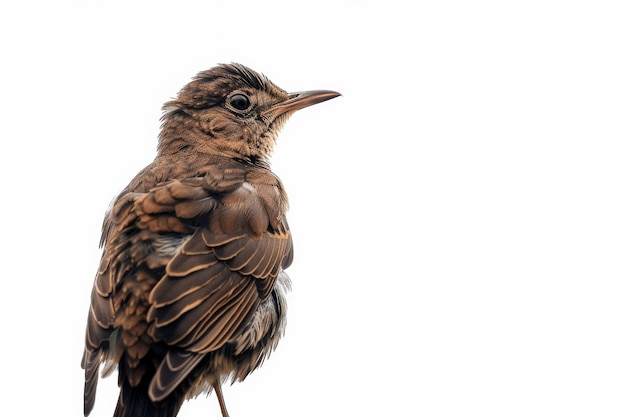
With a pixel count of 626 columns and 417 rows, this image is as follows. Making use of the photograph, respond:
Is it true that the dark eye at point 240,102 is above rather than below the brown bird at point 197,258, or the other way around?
above

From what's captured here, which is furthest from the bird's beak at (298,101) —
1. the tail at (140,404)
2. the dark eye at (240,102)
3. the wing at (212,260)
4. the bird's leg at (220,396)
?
the tail at (140,404)

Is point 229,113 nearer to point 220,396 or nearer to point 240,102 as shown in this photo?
point 240,102

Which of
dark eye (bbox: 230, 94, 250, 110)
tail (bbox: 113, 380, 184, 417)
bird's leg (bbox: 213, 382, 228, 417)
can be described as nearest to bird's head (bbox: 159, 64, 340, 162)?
dark eye (bbox: 230, 94, 250, 110)

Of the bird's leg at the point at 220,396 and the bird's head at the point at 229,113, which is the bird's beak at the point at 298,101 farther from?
the bird's leg at the point at 220,396

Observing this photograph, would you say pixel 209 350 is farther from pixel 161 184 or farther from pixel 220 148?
pixel 220 148

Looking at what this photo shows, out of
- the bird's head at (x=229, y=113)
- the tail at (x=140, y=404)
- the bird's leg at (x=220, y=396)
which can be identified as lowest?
the bird's leg at (x=220, y=396)

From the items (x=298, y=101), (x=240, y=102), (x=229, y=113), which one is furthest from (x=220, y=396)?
(x=298, y=101)
